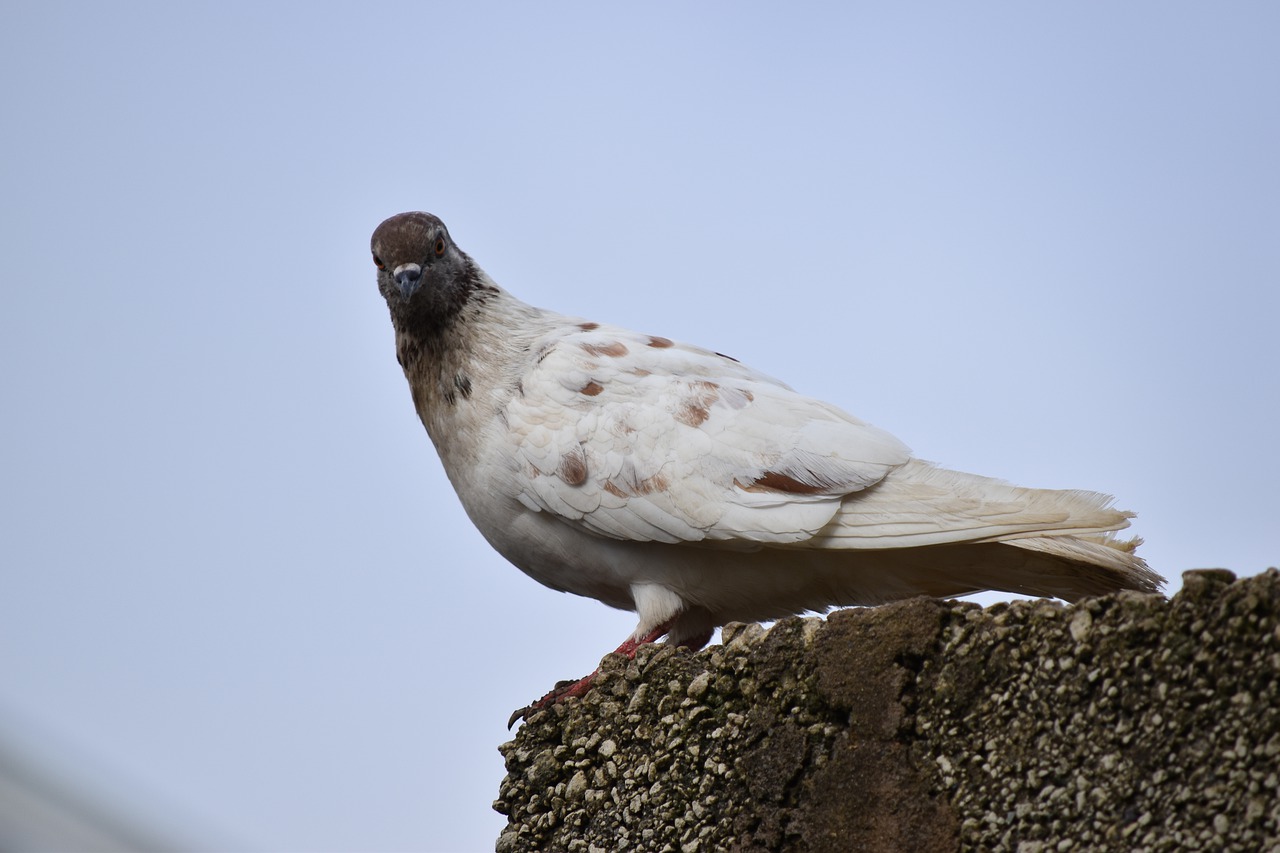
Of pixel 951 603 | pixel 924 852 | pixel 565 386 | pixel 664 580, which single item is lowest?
pixel 924 852

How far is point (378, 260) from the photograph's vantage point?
21.8 feet

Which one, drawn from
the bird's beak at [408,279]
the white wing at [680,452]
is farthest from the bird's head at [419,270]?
the white wing at [680,452]

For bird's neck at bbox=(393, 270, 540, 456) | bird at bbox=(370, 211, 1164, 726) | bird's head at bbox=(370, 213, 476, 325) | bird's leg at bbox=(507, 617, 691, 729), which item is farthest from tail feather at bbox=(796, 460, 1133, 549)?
bird's head at bbox=(370, 213, 476, 325)

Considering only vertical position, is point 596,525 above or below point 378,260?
below

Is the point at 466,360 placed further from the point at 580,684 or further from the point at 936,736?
the point at 936,736

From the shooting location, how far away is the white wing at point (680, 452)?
217 inches

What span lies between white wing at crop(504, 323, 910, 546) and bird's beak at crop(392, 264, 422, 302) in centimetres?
75

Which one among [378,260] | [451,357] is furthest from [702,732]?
[378,260]

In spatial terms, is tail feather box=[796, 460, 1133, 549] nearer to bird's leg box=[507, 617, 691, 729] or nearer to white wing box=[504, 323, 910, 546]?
white wing box=[504, 323, 910, 546]

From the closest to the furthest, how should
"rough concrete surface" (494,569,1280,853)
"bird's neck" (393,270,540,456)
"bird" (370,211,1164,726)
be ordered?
"rough concrete surface" (494,569,1280,853) → "bird" (370,211,1164,726) → "bird's neck" (393,270,540,456)

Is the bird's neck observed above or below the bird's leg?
above

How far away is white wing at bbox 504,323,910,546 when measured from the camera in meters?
5.50

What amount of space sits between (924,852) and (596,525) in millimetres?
2200

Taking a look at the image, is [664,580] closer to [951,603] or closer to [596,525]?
[596,525]
